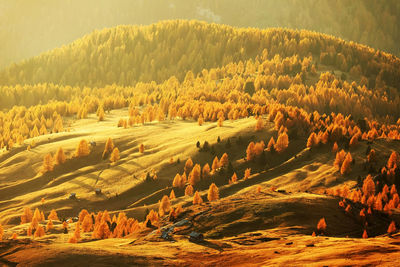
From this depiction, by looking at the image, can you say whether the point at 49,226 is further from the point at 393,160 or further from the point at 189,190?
the point at 393,160

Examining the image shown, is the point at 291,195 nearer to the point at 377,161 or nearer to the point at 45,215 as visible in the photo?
the point at 377,161

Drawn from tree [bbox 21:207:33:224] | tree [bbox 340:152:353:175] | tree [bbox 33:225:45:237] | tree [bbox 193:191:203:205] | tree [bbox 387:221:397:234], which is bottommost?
tree [bbox 21:207:33:224]

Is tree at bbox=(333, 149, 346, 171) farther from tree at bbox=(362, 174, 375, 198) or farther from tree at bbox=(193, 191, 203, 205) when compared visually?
tree at bbox=(193, 191, 203, 205)

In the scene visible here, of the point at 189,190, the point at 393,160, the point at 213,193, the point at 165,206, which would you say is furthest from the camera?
the point at 189,190

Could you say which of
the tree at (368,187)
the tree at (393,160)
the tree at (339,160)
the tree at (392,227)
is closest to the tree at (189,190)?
the tree at (339,160)

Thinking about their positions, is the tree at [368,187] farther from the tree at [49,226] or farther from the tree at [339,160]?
the tree at [49,226]

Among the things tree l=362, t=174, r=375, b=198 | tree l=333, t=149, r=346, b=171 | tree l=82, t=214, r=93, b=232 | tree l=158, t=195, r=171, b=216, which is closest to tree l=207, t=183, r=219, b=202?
tree l=158, t=195, r=171, b=216

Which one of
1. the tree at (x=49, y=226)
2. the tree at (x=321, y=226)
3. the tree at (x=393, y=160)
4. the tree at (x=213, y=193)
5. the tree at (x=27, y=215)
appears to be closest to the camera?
the tree at (x=321, y=226)

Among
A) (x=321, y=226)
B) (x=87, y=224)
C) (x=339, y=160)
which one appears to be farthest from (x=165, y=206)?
(x=321, y=226)

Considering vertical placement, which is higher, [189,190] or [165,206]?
[189,190]

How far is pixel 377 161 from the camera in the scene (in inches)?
7692

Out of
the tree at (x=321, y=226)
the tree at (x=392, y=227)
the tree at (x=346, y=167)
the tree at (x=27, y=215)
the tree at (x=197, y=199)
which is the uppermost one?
the tree at (x=346, y=167)

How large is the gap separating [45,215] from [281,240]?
11760 centimetres

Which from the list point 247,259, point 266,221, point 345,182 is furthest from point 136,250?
point 345,182
